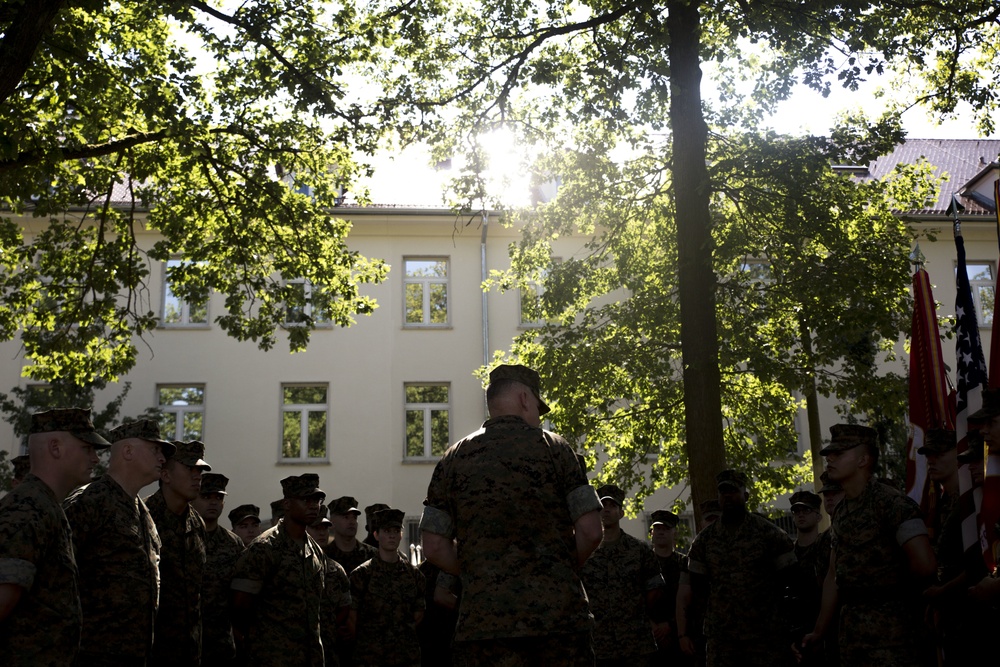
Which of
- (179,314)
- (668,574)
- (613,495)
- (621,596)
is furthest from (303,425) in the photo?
(621,596)

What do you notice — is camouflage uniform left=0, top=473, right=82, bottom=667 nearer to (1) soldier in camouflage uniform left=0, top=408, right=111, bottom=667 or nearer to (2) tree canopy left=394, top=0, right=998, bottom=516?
(1) soldier in camouflage uniform left=0, top=408, right=111, bottom=667

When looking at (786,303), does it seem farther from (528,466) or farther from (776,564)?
(528,466)

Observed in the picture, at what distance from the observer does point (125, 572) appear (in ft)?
17.8

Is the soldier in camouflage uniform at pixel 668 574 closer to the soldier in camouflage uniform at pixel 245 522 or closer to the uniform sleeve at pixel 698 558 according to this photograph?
the uniform sleeve at pixel 698 558

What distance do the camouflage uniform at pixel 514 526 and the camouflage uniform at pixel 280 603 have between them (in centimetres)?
260

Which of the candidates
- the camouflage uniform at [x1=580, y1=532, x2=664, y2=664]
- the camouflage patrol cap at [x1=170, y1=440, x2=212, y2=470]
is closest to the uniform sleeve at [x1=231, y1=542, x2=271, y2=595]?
the camouflage patrol cap at [x1=170, y1=440, x2=212, y2=470]

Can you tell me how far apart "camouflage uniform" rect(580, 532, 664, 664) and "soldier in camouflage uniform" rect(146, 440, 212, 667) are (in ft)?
12.0

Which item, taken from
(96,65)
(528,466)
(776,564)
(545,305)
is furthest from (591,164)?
(528,466)

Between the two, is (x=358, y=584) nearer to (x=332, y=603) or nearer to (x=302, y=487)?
(x=332, y=603)

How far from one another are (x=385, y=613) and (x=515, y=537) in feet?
15.6

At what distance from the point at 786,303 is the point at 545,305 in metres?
3.58

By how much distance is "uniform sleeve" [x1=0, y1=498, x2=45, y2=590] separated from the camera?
169 inches

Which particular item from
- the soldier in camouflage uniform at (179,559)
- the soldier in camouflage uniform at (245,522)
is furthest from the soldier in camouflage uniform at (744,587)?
the soldier in camouflage uniform at (245,522)

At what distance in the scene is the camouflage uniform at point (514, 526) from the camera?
15.7 feet
